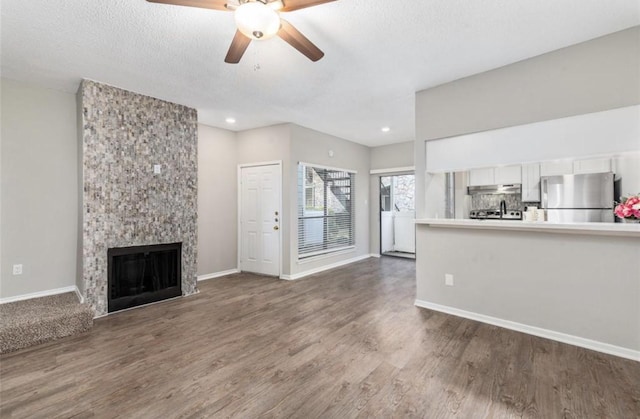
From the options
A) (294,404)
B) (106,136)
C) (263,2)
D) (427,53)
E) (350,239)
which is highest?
(427,53)

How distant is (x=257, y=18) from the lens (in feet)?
5.87

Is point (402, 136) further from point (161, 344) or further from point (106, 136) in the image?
point (161, 344)

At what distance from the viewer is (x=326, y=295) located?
4.16 m

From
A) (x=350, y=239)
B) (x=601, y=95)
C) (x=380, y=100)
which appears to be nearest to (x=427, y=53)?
(x=380, y=100)

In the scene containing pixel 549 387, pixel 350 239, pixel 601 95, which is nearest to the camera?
pixel 549 387

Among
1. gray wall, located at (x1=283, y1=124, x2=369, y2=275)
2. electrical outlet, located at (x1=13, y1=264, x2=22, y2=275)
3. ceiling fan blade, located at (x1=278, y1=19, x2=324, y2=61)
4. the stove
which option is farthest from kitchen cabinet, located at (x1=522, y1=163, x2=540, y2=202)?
electrical outlet, located at (x1=13, y1=264, x2=22, y2=275)

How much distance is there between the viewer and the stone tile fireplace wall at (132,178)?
3.40 metres

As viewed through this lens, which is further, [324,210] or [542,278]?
[324,210]

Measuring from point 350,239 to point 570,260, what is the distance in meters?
4.30

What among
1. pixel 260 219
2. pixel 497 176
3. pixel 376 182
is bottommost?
pixel 260 219

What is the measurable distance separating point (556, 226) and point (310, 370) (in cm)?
258

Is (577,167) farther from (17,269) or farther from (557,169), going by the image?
(17,269)

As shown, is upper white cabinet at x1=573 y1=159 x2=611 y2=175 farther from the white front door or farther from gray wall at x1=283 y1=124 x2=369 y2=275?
the white front door

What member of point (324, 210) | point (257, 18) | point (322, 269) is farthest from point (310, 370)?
point (324, 210)
